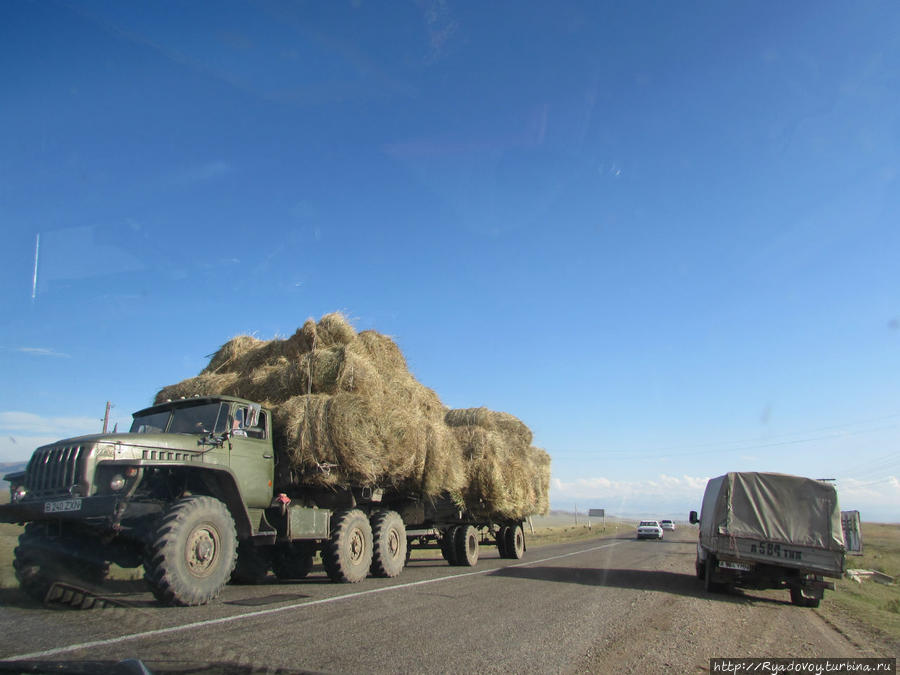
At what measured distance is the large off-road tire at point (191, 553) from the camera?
6.93 metres

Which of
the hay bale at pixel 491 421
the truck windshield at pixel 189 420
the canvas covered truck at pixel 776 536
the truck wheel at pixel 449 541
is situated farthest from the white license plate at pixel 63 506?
the hay bale at pixel 491 421

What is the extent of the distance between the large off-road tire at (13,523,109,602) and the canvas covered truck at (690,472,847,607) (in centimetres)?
1035

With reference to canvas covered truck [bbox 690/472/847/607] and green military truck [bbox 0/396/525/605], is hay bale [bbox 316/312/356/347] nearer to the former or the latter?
green military truck [bbox 0/396/525/605]

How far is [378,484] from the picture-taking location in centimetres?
1202

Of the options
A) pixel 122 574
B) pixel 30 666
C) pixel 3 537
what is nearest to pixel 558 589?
pixel 122 574

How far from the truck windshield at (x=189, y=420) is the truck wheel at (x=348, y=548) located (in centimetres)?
294

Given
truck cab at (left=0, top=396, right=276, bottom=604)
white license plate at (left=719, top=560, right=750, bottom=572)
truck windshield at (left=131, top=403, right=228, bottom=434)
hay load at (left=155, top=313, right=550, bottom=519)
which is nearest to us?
truck cab at (left=0, top=396, right=276, bottom=604)

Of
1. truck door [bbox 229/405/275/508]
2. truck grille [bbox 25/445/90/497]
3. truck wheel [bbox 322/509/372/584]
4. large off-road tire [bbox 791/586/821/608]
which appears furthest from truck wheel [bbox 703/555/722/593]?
truck grille [bbox 25/445/90/497]

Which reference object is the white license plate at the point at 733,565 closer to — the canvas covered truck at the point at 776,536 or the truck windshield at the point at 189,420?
the canvas covered truck at the point at 776,536

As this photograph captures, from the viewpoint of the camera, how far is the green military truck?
23.1 feet

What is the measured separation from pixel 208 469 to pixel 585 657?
588 centimetres

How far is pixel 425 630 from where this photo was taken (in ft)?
20.9

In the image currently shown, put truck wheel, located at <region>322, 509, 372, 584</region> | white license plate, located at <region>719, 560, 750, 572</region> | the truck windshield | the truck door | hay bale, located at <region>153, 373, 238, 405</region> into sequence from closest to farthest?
1. the truck door
2. the truck windshield
3. truck wheel, located at <region>322, 509, 372, 584</region>
4. white license plate, located at <region>719, 560, 750, 572</region>
5. hay bale, located at <region>153, 373, 238, 405</region>

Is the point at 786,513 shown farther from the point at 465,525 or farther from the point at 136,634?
the point at 136,634
